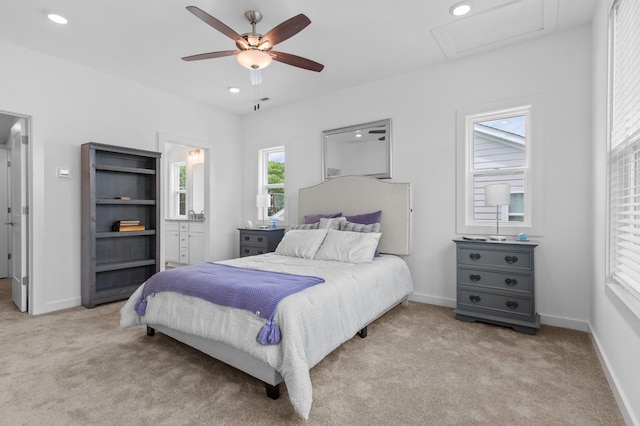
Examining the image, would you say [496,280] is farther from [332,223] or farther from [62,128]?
[62,128]

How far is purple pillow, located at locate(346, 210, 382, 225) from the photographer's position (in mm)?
3844

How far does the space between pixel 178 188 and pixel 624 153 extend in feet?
23.8

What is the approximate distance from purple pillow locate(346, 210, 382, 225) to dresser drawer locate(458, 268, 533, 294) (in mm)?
1071

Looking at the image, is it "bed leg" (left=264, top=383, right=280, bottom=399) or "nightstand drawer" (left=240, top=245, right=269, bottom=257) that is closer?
"bed leg" (left=264, top=383, right=280, bottom=399)

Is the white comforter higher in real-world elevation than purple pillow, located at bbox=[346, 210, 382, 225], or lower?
lower

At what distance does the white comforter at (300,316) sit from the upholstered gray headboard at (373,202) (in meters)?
0.71

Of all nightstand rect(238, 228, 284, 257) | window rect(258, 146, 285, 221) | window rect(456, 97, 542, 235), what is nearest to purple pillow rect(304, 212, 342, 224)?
nightstand rect(238, 228, 284, 257)

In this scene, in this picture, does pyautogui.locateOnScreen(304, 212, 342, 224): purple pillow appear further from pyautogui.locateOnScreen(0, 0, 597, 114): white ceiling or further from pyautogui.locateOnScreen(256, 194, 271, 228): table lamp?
pyautogui.locateOnScreen(0, 0, 597, 114): white ceiling

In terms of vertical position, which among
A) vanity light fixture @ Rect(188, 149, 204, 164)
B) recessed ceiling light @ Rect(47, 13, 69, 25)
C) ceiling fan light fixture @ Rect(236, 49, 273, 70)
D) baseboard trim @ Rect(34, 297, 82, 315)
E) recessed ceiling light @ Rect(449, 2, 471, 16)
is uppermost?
recessed ceiling light @ Rect(449, 2, 471, 16)

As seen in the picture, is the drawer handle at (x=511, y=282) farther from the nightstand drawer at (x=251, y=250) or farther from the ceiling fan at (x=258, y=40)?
the nightstand drawer at (x=251, y=250)

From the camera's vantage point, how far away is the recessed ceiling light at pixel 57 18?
2.81m

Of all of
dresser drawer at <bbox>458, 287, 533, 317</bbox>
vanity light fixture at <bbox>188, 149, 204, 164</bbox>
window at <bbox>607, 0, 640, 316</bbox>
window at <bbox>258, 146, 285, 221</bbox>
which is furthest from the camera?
vanity light fixture at <bbox>188, 149, 204, 164</bbox>

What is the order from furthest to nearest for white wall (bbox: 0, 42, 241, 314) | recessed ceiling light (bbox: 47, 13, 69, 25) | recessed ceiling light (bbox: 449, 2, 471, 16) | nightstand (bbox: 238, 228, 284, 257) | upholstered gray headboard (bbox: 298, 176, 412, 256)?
1. nightstand (bbox: 238, 228, 284, 257)
2. upholstered gray headboard (bbox: 298, 176, 412, 256)
3. white wall (bbox: 0, 42, 241, 314)
4. recessed ceiling light (bbox: 47, 13, 69, 25)
5. recessed ceiling light (bbox: 449, 2, 471, 16)

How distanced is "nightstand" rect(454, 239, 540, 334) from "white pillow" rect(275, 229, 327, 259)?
1446mm
